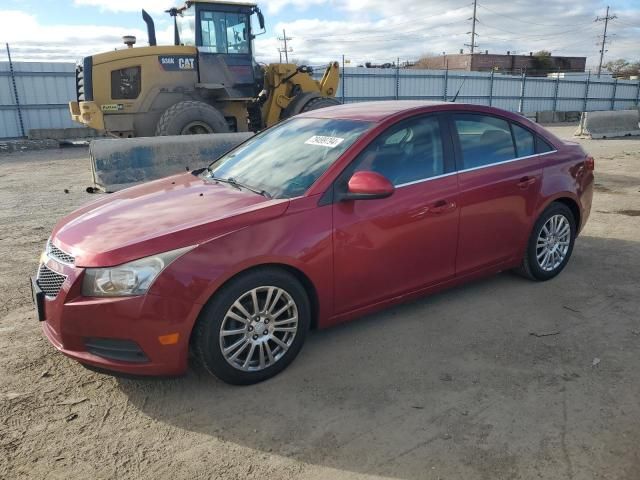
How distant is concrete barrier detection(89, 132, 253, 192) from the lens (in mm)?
7547

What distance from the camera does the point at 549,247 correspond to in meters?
4.70

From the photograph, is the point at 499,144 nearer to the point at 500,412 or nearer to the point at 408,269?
the point at 408,269

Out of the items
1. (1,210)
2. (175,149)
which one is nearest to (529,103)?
(175,149)

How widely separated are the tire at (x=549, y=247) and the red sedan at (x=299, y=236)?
2cm

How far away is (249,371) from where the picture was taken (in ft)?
10.3

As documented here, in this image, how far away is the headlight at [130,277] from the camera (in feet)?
9.14

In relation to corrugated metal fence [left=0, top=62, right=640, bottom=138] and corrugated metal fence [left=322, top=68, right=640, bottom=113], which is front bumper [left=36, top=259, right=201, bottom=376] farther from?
corrugated metal fence [left=322, top=68, right=640, bottom=113]

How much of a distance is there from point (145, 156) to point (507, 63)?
55.3 metres

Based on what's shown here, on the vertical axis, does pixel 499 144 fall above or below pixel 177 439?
above

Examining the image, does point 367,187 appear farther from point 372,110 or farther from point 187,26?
point 187,26

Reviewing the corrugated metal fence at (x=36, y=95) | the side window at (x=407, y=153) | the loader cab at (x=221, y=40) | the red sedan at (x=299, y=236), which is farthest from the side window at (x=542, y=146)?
the corrugated metal fence at (x=36, y=95)

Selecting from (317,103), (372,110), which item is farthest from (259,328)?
(317,103)

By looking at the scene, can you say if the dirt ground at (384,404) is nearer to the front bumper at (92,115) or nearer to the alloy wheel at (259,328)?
the alloy wheel at (259,328)

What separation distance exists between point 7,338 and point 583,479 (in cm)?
375
